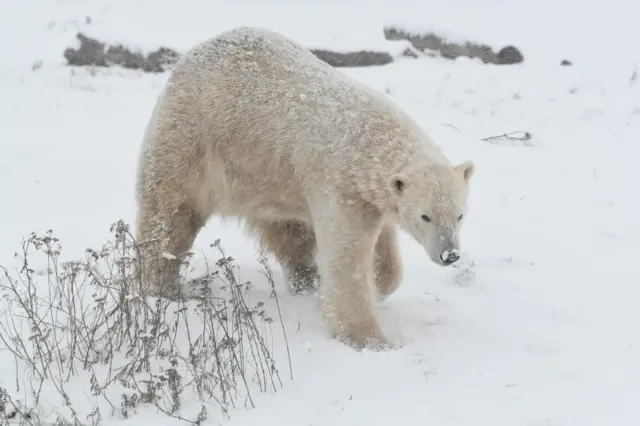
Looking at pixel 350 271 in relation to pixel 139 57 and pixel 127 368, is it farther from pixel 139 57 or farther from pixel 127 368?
pixel 139 57

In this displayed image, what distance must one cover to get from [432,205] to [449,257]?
0.34 m

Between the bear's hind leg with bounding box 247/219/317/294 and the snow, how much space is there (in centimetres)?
25

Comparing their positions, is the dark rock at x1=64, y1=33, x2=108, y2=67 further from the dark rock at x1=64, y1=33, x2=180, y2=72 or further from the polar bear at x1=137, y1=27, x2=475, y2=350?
the polar bear at x1=137, y1=27, x2=475, y2=350

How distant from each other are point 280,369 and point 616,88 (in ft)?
26.9

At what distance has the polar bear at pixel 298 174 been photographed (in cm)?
478

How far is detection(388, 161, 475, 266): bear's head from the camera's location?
446 cm

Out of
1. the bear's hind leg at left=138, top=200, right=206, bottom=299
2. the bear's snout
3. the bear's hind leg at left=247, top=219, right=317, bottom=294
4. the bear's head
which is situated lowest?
→ the bear's hind leg at left=247, top=219, right=317, bottom=294

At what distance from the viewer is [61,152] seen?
30.8ft

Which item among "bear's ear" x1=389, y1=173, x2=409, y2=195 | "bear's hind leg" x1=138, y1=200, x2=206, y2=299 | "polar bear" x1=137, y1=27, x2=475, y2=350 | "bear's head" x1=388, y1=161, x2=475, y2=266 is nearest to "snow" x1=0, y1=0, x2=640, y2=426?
"polar bear" x1=137, y1=27, x2=475, y2=350

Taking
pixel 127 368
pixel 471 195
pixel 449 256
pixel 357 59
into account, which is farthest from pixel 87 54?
pixel 449 256

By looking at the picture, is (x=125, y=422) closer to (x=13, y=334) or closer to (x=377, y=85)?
A: (x=13, y=334)

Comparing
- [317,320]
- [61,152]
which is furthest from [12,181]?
[317,320]

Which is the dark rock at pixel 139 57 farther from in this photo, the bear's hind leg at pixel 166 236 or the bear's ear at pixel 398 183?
the bear's ear at pixel 398 183

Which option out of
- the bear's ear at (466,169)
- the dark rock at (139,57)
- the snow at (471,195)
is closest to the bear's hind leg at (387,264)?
the snow at (471,195)
